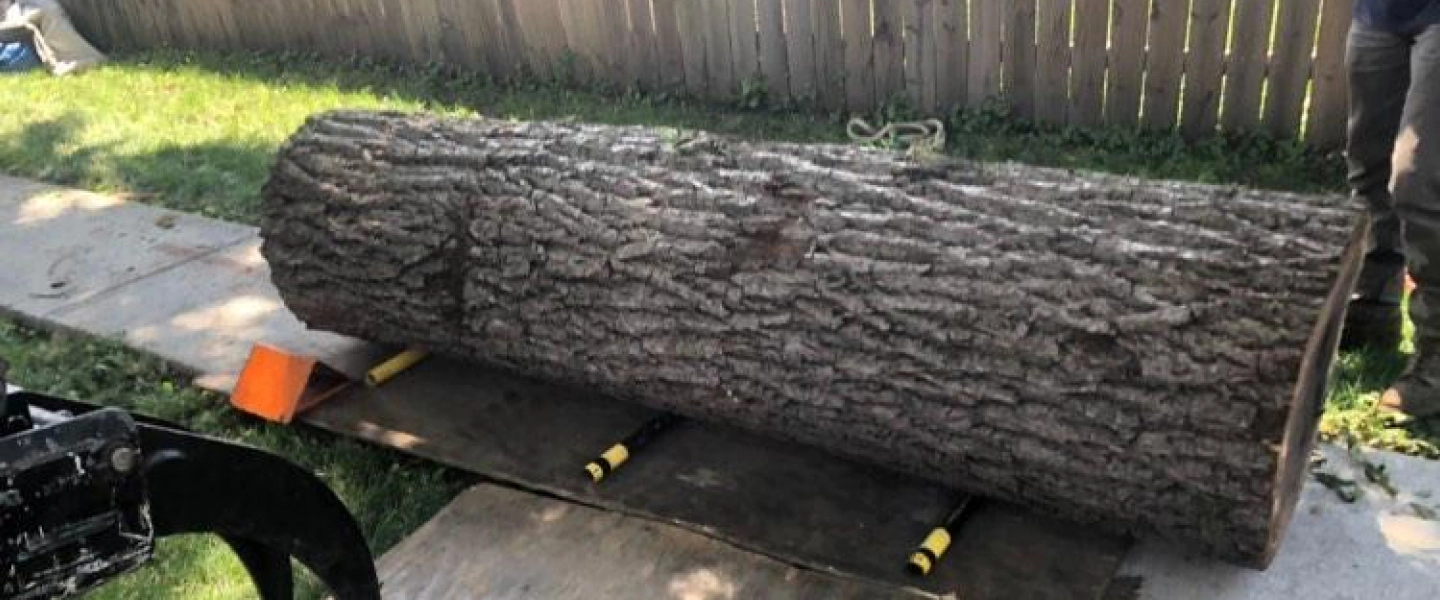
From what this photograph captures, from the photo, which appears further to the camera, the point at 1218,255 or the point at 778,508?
the point at 778,508

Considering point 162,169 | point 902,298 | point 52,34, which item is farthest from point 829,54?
point 52,34

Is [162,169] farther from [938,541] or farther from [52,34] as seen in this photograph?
[938,541]

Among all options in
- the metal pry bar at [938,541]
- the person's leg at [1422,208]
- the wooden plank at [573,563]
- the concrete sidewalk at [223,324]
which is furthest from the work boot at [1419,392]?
the wooden plank at [573,563]

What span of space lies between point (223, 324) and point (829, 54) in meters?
3.20

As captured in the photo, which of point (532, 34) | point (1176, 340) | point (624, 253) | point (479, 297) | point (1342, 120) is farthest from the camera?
point (532, 34)

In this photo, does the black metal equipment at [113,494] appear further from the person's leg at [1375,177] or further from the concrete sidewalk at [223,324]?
the person's leg at [1375,177]

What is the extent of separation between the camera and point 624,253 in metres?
3.14

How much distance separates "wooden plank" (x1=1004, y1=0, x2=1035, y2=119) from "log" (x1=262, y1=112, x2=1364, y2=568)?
2.68m

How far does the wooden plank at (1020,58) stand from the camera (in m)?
5.52

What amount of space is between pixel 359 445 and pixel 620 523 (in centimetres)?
96

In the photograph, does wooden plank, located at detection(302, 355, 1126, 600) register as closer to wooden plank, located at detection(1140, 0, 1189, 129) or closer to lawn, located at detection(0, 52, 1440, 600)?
lawn, located at detection(0, 52, 1440, 600)

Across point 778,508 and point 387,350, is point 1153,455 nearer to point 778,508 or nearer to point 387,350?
point 778,508

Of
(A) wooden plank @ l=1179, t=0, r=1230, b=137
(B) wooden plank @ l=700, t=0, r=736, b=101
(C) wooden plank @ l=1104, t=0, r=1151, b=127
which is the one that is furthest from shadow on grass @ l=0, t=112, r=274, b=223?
(A) wooden plank @ l=1179, t=0, r=1230, b=137

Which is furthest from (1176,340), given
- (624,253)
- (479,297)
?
(479,297)
